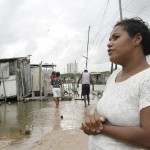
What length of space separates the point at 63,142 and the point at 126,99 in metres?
5.50

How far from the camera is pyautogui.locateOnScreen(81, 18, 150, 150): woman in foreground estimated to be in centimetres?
173

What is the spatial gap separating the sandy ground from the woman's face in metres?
Result: 4.75

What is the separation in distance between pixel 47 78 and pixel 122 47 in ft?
72.0

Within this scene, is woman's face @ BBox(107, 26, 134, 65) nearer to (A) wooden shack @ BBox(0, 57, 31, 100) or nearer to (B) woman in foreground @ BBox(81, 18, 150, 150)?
(B) woman in foreground @ BBox(81, 18, 150, 150)

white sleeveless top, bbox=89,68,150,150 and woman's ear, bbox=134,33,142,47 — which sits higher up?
woman's ear, bbox=134,33,142,47

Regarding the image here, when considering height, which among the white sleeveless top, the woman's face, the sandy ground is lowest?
the sandy ground

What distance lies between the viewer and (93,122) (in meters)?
1.89

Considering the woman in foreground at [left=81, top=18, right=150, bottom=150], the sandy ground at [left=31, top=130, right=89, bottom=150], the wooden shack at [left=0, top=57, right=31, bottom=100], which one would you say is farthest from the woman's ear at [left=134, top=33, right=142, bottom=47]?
the wooden shack at [left=0, top=57, right=31, bottom=100]

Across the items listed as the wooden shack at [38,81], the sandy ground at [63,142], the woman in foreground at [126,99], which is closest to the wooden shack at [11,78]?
the wooden shack at [38,81]

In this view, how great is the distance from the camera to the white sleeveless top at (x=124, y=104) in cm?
175

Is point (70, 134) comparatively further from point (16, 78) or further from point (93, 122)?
point (16, 78)

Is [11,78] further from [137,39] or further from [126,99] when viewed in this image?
[126,99]

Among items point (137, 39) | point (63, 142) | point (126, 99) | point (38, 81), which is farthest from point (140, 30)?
point (38, 81)

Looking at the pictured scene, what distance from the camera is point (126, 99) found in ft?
5.96
